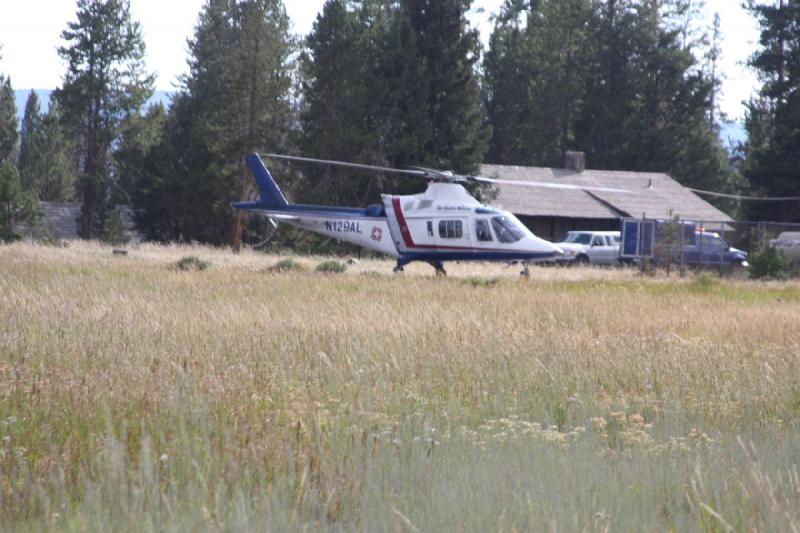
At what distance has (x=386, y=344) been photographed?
9.84 metres

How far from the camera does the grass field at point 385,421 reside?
16.3ft

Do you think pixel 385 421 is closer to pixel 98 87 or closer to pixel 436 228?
pixel 436 228

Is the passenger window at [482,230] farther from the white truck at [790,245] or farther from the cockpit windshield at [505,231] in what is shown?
the white truck at [790,245]

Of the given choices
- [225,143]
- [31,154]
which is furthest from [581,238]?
[31,154]

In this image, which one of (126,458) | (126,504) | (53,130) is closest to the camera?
(126,504)

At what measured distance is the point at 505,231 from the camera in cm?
2647

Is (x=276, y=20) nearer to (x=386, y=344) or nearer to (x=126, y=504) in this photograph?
(x=386, y=344)

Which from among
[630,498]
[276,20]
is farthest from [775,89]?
[630,498]

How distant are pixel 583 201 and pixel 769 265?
18940mm

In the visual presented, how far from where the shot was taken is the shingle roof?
161ft

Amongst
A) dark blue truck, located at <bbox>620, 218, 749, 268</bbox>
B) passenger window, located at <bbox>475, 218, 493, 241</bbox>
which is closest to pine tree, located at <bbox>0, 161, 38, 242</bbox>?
passenger window, located at <bbox>475, 218, 493, 241</bbox>

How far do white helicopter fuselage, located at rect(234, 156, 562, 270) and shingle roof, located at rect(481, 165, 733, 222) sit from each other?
2047 cm

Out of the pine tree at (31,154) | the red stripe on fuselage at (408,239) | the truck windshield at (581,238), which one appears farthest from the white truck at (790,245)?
the pine tree at (31,154)

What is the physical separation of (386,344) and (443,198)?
17536 millimetres
